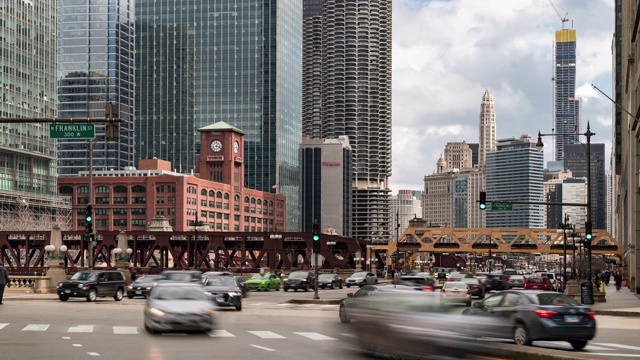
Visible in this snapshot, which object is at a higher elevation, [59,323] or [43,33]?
[43,33]

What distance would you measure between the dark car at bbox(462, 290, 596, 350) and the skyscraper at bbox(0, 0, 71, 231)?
437ft

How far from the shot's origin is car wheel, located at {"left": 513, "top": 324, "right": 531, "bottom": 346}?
79.8 ft

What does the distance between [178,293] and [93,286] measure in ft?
74.7

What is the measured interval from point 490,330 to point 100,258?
171 m

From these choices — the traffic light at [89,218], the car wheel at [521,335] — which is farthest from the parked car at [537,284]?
the car wheel at [521,335]

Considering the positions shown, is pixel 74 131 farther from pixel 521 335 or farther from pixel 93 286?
pixel 93 286

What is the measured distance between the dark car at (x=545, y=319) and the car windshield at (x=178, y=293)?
27.5ft

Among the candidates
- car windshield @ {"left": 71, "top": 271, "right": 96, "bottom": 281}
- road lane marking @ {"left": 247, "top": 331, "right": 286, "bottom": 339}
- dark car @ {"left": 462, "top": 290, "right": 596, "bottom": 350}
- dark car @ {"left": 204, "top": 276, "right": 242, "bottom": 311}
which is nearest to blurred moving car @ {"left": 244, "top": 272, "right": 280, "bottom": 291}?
car windshield @ {"left": 71, "top": 271, "right": 96, "bottom": 281}

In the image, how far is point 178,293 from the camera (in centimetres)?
2700

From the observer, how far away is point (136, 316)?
36.1m

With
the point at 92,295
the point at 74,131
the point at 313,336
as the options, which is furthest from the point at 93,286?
the point at 313,336

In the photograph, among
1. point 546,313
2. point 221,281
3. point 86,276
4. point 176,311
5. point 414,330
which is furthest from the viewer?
point 86,276

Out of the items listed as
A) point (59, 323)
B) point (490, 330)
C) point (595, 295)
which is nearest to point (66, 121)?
point (59, 323)

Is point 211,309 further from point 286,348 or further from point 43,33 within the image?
point 43,33
